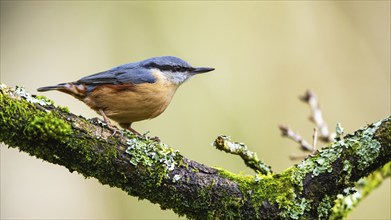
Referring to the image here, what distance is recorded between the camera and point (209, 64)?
7.13m

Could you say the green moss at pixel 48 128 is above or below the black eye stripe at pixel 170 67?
below

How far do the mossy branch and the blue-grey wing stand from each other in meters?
1.28

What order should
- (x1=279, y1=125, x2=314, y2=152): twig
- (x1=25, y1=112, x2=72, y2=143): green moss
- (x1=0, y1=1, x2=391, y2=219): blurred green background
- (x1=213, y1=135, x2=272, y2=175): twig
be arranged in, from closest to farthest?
(x1=25, y1=112, x2=72, y2=143): green moss < (x1=213, y1=135, x2=272, y2=175): twig < (x1=279, y1=125, x2=314, y2=152): twig < (x1=0, y1=1, x2=391, y2=219): blurred green background

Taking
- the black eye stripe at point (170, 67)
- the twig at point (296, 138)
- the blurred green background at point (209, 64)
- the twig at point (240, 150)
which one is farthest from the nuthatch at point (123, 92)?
the blurred green background at point (209, 64)

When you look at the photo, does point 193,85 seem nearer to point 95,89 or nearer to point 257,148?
point 257,148

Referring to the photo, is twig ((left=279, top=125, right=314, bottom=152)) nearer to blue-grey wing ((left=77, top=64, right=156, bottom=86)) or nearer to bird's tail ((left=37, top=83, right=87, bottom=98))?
blue-grey wing ((left=77, top=64, right=156, bottom=86))

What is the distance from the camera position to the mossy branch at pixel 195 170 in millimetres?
2504

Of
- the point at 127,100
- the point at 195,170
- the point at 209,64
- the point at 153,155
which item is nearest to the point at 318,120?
the point at 127,100

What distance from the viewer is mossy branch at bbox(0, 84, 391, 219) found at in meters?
2.50

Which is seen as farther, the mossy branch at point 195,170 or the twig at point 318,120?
the twig at point 318,120

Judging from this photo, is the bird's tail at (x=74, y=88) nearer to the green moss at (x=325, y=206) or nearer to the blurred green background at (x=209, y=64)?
the green moss at (x=325, y=206)

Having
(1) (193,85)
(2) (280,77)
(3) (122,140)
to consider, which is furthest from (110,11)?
(3) (122,140)

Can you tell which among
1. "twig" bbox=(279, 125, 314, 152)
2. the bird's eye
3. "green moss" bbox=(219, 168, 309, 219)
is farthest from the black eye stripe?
"green moss" bbox=(219, 168, 309, 219)

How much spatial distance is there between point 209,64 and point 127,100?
3.36 metres
